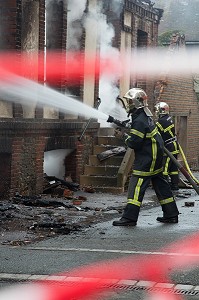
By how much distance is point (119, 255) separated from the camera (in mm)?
8727

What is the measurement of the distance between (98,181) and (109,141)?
5.20 ft

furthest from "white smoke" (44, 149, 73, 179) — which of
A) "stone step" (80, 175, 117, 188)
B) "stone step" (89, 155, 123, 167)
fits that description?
"stone step" (89, 155, 123, 167)

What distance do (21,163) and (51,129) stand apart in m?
1.35

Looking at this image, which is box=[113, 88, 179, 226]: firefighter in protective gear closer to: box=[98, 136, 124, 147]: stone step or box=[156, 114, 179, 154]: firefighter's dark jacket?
box=[156, 114, 179, 154]: firefighter's dark jacket

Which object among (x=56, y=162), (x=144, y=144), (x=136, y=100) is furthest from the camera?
(x=56, y=162)

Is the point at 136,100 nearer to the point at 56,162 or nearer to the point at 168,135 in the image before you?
the point at 168,135

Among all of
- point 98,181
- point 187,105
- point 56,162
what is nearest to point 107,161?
point 98,181

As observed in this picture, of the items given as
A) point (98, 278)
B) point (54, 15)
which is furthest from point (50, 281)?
point (54, 15)

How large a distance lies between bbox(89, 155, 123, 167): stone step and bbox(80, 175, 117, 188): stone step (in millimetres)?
553

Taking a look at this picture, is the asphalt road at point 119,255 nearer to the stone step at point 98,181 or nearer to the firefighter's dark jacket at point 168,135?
the stone step at point 98,181

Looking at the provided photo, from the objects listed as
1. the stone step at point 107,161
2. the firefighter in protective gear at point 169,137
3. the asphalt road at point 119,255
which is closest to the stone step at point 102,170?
the stone step at point 107,161

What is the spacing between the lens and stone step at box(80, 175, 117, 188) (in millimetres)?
16766

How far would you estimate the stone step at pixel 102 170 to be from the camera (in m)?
17.1

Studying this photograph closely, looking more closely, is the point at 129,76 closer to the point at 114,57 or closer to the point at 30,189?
the point at 114,57
